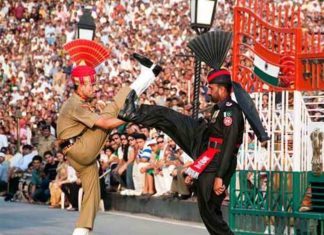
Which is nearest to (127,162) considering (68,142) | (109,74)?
(68,142)

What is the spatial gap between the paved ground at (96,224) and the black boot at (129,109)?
15.1ft

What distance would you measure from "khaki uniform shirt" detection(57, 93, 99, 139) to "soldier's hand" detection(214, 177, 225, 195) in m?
1.35

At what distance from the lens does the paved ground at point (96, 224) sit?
16.6m

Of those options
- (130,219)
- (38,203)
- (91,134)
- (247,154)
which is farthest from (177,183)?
(91,134)

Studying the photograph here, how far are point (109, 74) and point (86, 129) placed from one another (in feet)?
69.6

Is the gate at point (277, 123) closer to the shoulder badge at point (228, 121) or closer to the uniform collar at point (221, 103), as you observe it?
the uniform collar at point (221, 103)

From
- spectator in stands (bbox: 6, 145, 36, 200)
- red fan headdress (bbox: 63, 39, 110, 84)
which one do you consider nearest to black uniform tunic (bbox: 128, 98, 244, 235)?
red fan headdress (bbox: 63, 39, 110, 84)

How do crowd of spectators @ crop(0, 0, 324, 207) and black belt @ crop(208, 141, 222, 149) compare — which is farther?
crowd of spectators @ crop(0, 0, 324, 207)

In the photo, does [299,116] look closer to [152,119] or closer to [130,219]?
[152,119]

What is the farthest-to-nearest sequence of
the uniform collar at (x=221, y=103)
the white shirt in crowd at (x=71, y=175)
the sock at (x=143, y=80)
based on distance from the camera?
1. the white shirt in crowd at (x=71, y=175)
2. the sock at (x=143, y=80)
3. the uniform collar at (x=221, y=103)

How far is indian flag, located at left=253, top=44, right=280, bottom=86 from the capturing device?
14523 mm

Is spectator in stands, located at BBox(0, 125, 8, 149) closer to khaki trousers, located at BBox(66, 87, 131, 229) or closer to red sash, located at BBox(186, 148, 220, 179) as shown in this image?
khaki trousers, located at BBox(66, 87, 131, 229)

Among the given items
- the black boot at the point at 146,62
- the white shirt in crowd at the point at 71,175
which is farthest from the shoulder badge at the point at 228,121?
the white shirt in crowd at the point at 71,175

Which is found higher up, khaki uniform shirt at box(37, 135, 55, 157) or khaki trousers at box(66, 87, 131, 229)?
khaki uniform shirt at box(37, 135, 55, 157)
